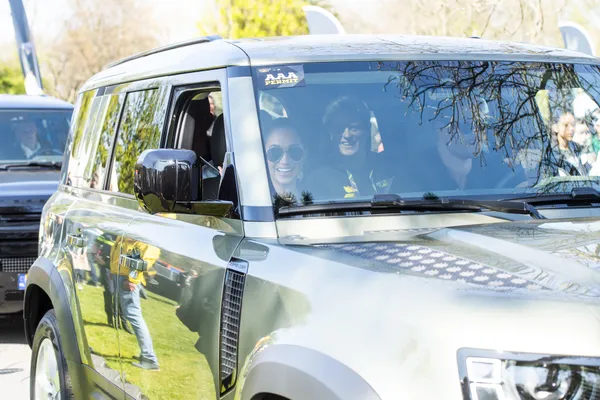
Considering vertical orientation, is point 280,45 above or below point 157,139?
above

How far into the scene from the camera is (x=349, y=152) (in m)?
3.72

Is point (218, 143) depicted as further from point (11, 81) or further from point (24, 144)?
point (11, 81)

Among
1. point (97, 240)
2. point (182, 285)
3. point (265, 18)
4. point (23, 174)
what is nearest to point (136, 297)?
point (182, 285)

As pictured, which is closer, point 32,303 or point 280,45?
point 280,45

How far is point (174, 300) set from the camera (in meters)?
3.67

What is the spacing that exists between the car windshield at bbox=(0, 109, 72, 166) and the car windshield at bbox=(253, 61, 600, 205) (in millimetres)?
6577

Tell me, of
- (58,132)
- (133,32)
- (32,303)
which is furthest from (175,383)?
(133,32)

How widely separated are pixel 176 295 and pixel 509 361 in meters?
1.53

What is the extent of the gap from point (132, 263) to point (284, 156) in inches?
35.4

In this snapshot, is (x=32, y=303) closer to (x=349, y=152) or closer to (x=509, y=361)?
(x=349, y=152)

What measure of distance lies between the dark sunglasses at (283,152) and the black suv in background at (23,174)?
514cm

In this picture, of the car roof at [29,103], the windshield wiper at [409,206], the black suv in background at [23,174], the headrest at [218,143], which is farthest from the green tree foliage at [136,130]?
the car roof at [29,103]

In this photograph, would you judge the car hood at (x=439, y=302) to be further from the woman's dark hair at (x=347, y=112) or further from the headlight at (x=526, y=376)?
the woman's dark hair at (x=347, y=112)

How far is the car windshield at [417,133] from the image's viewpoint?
12.0 ft
